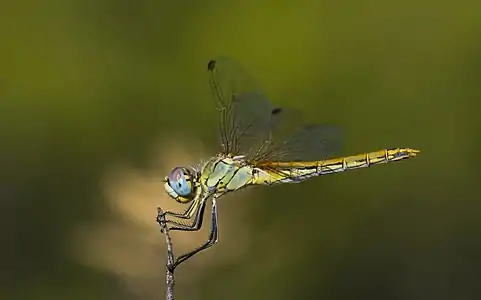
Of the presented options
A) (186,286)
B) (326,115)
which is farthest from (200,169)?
(326,115)

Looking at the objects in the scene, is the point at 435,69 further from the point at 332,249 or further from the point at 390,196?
the point at 332,249

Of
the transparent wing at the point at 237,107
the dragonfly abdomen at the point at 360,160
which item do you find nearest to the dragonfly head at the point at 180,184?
the transparent wing at the point at 237,107

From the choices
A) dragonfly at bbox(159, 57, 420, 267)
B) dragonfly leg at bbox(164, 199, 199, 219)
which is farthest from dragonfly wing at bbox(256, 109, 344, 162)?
dragonfly leg at bbox(164, 199, 199, 219)

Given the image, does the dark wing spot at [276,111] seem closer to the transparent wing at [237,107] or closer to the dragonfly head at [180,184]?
the transparent wing at [237,107]

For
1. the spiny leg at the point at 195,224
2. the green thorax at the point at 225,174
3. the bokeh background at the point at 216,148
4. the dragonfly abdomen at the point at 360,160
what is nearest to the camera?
the spiny leg at the point at 195,224

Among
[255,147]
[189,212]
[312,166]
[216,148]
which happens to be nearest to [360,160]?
[312,166]

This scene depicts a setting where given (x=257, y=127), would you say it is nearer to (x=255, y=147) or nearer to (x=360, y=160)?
(x=255, y=147)
